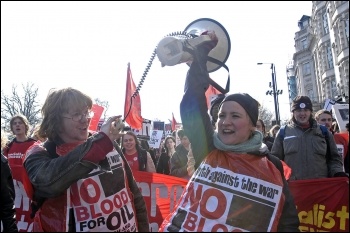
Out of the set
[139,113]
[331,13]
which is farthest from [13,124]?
[331,13]

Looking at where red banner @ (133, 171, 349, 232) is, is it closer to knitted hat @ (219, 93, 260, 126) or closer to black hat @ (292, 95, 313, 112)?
knitted hat @ (219, 93, 260, 126)

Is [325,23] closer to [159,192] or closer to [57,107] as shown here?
[159,192]

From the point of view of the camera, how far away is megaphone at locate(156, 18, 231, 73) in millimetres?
2709

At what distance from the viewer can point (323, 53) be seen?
1901 inches

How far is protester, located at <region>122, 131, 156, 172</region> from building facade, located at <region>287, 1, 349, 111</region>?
19178mm

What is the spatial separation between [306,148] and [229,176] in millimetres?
2701

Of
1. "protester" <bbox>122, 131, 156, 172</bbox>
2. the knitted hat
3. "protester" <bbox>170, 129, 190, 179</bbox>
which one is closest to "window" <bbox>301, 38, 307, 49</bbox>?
"protester" <bbox>170, 129, 190, 179</bbox>

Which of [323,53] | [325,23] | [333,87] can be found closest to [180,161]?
[333,87]

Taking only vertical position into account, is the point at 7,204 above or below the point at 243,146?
below

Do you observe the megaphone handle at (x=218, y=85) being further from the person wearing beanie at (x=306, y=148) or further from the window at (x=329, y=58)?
the window at (x=329, y=58)

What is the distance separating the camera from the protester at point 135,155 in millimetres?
6387

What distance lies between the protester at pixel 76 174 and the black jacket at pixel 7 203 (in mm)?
278

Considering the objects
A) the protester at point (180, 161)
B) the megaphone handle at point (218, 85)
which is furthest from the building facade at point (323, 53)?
the megaphone handle at point (218, 85)

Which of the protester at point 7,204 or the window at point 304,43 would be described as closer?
the protester at point 7,204
